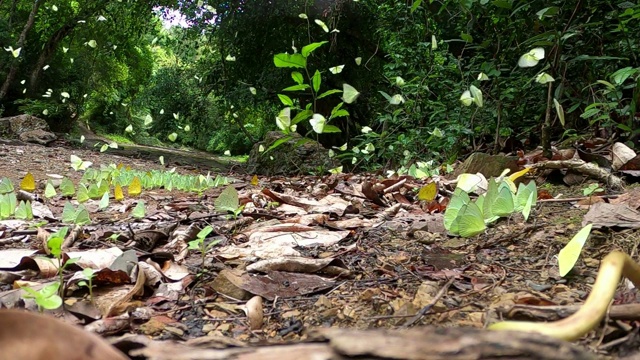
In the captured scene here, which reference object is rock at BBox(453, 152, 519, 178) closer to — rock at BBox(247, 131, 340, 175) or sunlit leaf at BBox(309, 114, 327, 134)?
sunlit leaf at BBox(309, 114, 327, 134)

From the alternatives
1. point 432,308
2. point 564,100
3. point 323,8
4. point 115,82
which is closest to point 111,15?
point 323,8

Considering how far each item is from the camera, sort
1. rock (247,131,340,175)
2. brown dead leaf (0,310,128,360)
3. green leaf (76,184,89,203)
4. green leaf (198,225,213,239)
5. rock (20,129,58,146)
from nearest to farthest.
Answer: brown dead leaf (0,310,128,360) < green leaf (198,225,213,239) < green leaf (76,184,89,203) < rock (247,131,340,175) < rock (20,129,58,146)

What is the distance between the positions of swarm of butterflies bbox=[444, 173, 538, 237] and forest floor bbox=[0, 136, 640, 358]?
0.03 meters

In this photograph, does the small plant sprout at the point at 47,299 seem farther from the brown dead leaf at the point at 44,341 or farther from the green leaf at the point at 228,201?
the green leaf at the point at 228,201

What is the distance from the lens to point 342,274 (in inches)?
45.0

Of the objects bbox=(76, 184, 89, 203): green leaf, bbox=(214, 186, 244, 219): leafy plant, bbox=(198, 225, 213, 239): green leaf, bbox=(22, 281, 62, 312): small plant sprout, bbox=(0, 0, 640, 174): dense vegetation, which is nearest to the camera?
bbox=(22, 281, 62, 312): small plant sprout

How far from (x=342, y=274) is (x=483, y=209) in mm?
564

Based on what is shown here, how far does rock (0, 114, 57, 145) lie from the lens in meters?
9.38

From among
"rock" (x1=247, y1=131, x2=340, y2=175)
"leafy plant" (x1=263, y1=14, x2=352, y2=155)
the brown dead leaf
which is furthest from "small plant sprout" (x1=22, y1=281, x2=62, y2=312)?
"rock" (x1=247, y1=131, x2=340, y2=175)

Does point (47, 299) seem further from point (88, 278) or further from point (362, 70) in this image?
point (362, 70)

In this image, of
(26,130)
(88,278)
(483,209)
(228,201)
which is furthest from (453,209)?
(26,130)

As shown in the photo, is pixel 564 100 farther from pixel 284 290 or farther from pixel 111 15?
→ pixel 111 15

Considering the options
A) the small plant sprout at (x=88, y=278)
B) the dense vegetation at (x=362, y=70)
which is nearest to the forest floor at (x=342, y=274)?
the small plant sprout at (x=88, y=278)

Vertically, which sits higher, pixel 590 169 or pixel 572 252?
pixel 572 252
